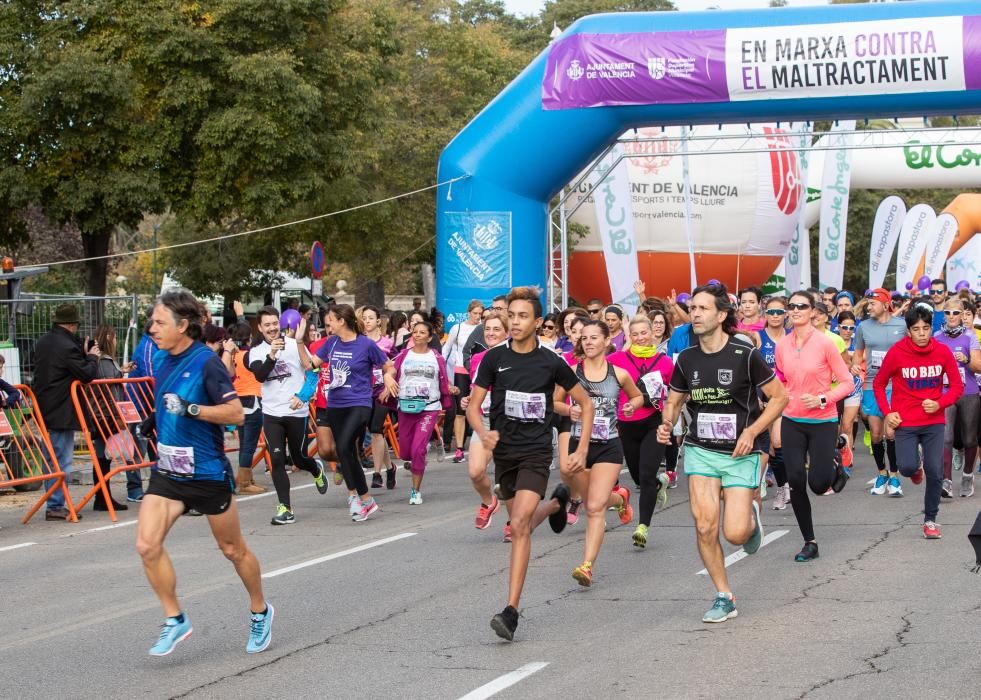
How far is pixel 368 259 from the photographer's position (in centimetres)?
3747

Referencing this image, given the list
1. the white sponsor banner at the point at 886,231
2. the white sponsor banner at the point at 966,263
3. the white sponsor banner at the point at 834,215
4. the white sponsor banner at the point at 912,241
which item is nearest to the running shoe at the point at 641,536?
the white sponsor banner at the point at 834,215

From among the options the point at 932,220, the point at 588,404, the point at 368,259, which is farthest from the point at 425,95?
the point at 588,404

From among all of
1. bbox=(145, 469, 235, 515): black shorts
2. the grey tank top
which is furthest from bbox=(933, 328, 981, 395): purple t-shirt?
bbox=(145, 469, 235, 515): black shorts

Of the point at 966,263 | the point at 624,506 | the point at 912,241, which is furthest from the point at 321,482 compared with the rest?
the point at 966,263

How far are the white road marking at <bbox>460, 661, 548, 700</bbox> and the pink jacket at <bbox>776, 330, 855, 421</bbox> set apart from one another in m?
3.79

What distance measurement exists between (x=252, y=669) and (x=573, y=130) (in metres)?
15.2

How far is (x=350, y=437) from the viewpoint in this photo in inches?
456

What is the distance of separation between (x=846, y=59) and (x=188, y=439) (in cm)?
1498

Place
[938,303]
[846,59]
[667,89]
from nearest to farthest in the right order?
[846,59]
[938,303]
[667,89]

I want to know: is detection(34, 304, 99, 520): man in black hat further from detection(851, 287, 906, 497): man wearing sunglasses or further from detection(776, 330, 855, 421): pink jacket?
detection(851, 287, 906, 497): man wearing sunglasses

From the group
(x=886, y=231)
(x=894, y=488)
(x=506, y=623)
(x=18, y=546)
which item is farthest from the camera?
(x=886, y=231)

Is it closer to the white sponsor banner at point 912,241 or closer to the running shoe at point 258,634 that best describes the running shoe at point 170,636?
the running shoe at point 258,634

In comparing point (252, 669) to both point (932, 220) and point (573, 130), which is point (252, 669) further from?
point (932, 220)

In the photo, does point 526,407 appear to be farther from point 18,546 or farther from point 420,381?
point 420,381
